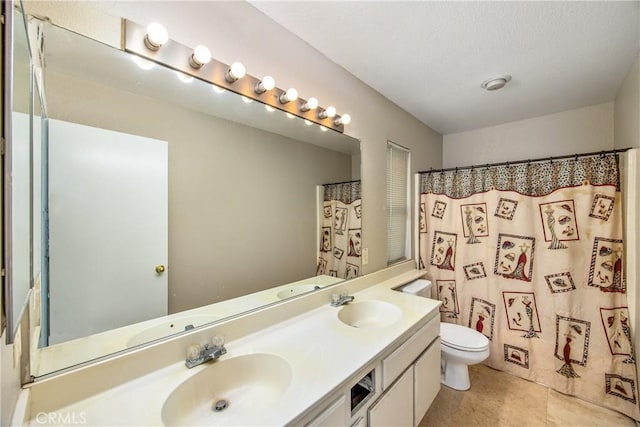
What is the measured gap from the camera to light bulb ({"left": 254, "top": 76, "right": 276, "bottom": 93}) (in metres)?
1.20

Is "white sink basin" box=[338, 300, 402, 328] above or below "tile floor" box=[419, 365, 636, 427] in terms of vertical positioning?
above

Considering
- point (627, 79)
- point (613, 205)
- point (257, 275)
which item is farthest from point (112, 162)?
point (627, 79)

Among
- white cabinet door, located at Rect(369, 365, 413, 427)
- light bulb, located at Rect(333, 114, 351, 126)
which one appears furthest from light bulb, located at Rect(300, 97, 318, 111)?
white cabinet door, located at Rect(369, 365, 413, 427)

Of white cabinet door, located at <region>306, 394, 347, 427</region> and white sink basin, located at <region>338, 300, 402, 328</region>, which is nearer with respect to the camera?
white cabinet door, located at <region>306, 394, 347, 427</region>

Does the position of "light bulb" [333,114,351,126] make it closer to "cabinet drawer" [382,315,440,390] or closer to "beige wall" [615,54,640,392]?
"cabinet drawer" [382,315,440,390]

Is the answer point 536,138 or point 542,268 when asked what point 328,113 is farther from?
point 536,138

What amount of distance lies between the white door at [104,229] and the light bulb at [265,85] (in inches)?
19.8

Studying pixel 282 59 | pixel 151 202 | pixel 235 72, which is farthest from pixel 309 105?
pixel 151 202

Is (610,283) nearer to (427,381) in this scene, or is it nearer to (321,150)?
(427,381)

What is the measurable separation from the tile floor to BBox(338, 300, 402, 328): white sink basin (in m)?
0.73

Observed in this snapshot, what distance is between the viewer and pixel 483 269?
2205 millimetres

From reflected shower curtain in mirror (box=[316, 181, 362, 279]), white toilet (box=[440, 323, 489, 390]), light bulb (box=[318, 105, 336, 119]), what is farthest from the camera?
white toilet (box=[440, 323, 489, 390])

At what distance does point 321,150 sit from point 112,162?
109 centimetres

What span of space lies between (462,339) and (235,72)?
2.33 m
